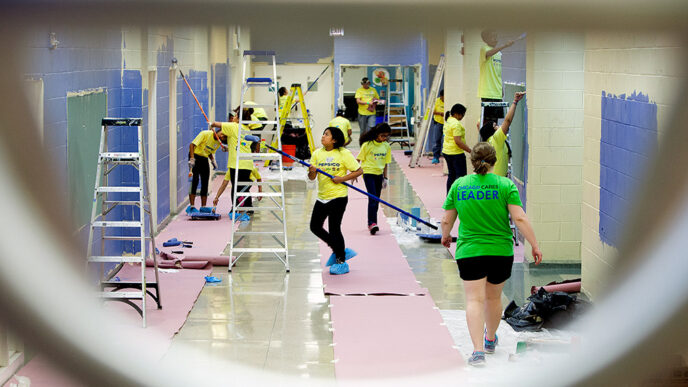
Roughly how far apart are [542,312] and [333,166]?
243 centimetres

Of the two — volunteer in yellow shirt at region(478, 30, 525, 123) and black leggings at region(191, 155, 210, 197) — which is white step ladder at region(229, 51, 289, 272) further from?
volunteer in yellow shirt at region(478, 30, 525, 123)

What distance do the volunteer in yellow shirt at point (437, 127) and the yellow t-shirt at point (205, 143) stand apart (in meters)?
6.89

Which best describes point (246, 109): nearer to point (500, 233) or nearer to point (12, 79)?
point (500, 233)

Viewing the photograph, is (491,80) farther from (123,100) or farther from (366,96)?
(366,96)

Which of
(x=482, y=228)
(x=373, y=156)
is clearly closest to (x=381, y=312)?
(x=482, y=228)

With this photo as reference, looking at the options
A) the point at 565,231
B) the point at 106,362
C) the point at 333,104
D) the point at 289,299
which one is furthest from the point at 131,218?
the point at 333,104

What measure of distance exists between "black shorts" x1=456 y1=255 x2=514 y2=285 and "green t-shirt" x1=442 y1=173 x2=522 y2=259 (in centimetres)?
3

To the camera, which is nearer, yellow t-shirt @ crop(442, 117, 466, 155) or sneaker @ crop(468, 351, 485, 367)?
sneaker @ crop(468, 351, 485, 367)

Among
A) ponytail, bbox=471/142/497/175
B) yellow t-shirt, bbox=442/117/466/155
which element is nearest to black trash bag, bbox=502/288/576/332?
ponytail, bbox=471/142/497/175

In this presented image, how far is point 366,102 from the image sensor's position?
1892cm

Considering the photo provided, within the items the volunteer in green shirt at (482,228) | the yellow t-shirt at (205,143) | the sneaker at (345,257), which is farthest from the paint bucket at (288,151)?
the volunteer in green shirt at (482,228)

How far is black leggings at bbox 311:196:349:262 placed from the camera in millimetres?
7938

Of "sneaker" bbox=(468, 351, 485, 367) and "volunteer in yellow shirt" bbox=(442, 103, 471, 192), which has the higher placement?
"volunteer in yellow shirt" bbox=(442, 103, 471, 192)

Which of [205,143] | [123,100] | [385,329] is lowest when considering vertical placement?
[385,329]
